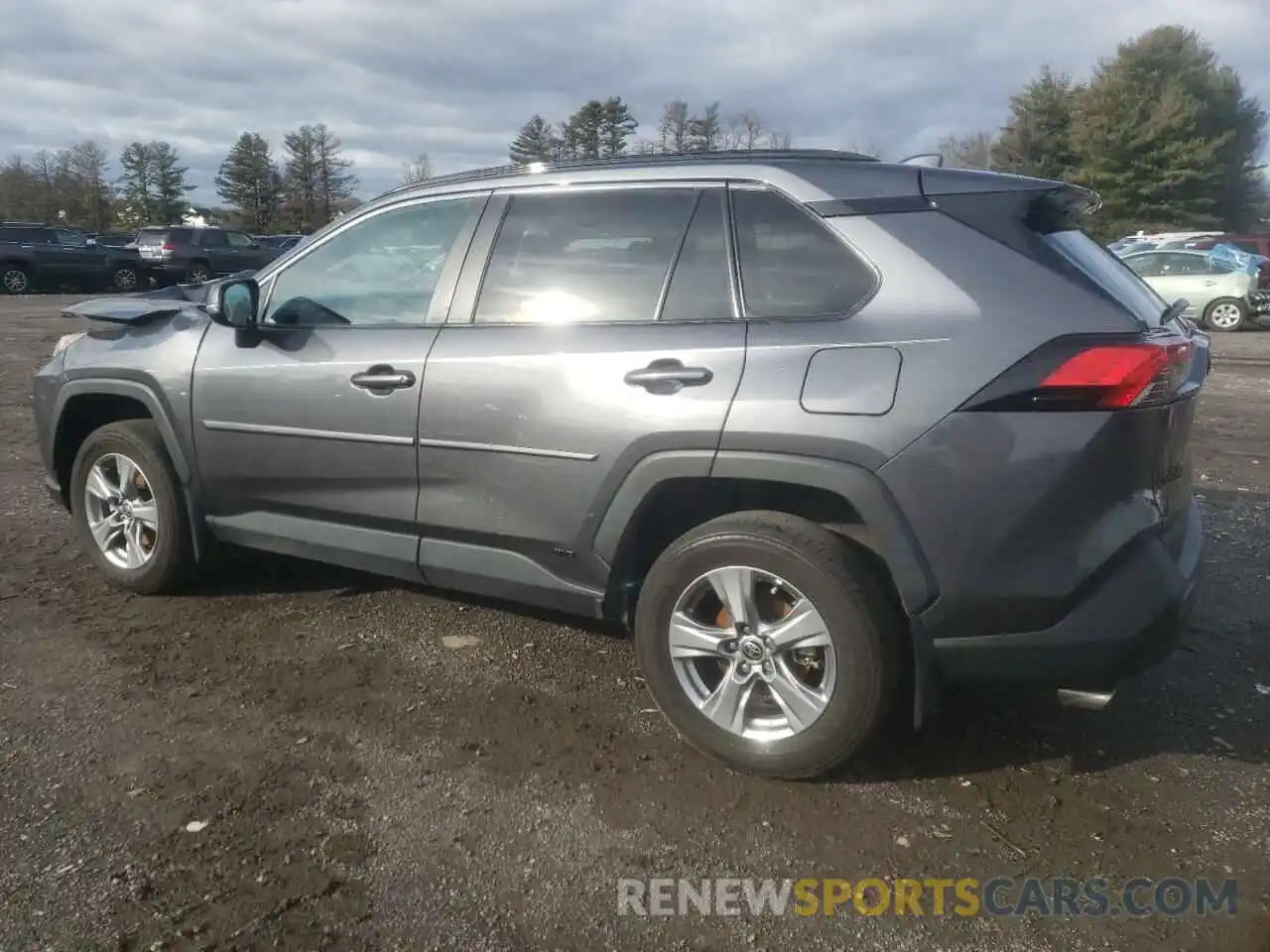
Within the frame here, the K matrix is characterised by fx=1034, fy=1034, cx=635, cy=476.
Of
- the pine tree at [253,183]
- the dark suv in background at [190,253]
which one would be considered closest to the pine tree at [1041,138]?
the dark suv in background at [190,253]

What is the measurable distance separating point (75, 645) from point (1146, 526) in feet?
12.6

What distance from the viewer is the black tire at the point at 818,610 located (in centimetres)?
290

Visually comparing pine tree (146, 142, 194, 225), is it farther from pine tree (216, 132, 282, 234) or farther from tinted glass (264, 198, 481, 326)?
tinted glass (264, 198, 481, 326)


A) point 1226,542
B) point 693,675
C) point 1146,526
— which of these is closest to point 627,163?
point 693,675

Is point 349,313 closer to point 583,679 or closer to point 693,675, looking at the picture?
point 583,679

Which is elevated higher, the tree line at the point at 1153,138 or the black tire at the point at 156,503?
the tree line at the point at 1153,138

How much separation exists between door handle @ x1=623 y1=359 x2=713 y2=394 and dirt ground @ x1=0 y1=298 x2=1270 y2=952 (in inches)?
45.9

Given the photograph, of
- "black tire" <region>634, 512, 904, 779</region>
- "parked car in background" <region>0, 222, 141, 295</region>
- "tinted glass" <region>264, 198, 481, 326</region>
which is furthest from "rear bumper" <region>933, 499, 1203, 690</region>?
"parked car in background" <region>0, 222, 141, 295</region>

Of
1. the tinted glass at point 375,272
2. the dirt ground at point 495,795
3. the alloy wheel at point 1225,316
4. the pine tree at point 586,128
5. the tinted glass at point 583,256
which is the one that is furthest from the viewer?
the pine tree at point 586,128

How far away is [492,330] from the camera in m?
3.57

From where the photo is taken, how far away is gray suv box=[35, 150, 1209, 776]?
2.77 meters

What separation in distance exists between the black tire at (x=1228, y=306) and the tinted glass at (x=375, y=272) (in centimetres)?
1910

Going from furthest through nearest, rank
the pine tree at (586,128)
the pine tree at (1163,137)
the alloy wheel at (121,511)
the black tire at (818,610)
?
the pine tree at (1163,137) → the pine tree at (586,128) → the alloy wheel at (121,511) → the black tire at (818,610)

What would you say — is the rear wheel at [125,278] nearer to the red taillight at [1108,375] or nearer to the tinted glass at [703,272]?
the tinted glass at [703,272]
